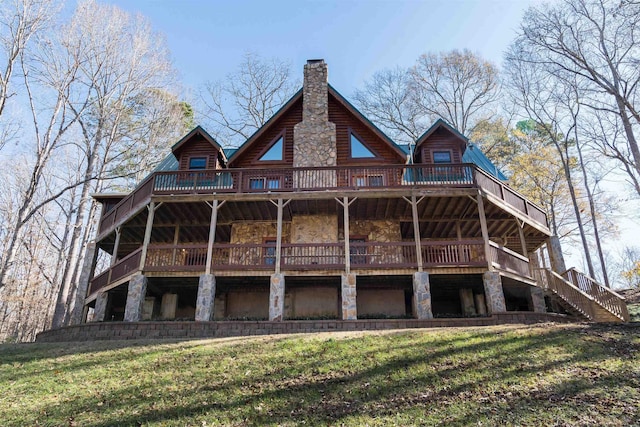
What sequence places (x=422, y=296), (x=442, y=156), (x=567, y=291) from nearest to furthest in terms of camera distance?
1. (x=422, y=296)
2. (x=567, y=291)
3. (x=442, y=156)

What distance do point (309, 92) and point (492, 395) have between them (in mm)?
15879

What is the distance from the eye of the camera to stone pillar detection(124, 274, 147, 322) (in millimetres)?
15117

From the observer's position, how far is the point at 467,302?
17406 millimetres

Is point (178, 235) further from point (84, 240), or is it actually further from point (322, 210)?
point (84, 240)

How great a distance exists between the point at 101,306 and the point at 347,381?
1267cm

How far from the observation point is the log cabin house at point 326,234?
15.6 metres

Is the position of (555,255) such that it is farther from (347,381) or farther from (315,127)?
(347,381)

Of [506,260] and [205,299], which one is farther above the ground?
[506,260]

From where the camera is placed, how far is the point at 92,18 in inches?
886

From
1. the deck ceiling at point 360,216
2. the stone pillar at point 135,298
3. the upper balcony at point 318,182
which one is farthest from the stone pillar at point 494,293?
the stone pillar at point 135,298

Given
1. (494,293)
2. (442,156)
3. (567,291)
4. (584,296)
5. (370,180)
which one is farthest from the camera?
(442,156)

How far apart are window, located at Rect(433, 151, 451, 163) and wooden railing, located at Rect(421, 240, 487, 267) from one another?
14.6ft

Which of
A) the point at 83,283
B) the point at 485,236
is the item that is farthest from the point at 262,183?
the point at 485,236

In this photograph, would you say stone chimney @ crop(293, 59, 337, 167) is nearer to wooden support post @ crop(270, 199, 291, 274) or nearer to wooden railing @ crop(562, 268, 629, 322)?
wooden support post @ crop(270, 199, 291, 274)
